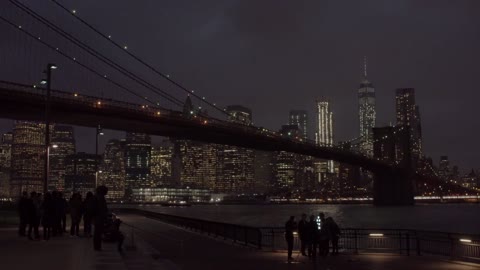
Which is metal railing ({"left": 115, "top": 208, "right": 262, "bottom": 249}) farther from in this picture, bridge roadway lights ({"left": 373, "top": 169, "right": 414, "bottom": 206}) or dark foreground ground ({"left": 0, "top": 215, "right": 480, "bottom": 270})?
bridge roadway lights ({"left": 373, "top": 169, "right": 414, "bottom": 206})

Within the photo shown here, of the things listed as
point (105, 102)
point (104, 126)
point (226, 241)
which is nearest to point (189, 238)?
point (226, 241)

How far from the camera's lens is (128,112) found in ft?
217

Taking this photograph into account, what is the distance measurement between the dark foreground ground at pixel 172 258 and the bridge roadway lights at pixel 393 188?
10589 centimetres

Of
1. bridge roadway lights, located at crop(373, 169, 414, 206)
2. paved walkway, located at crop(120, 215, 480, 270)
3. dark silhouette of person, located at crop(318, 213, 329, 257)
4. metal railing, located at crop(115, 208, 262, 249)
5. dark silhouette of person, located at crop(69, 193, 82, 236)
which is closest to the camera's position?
paved walkway, located at crop(120, 215, 480, 270)

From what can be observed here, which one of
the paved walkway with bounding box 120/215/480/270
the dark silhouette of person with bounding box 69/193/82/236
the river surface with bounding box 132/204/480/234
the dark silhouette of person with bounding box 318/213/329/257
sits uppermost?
the dark silhouette of person with bounding box 69/193/82/236

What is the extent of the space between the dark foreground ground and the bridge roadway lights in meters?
106

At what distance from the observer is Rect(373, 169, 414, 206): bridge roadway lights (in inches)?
5032

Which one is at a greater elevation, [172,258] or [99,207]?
[99,207]

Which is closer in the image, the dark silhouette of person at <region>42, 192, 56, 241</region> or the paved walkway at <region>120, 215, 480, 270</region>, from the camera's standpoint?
the paved walkway at <region>120, 215, 480, 270</region>

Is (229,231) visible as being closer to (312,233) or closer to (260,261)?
(312,233)

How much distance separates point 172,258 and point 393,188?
114455 millimetres

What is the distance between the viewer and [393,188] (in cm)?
12988

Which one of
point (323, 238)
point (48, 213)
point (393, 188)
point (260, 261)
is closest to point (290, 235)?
point (260, 261)

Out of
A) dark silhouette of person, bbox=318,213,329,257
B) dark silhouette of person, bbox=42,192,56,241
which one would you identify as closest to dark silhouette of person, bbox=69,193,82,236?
dark silhouette of person, bbox=42,192,56,241
